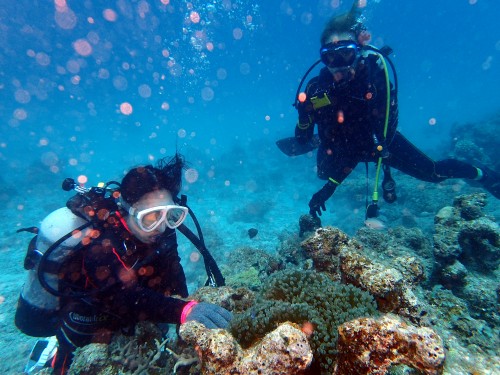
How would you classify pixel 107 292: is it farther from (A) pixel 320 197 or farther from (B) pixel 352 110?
(B) pixel 352 110

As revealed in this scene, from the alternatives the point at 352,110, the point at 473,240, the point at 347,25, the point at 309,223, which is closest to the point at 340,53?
the point at 347,25

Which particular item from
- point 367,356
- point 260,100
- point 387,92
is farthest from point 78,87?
point 260,100

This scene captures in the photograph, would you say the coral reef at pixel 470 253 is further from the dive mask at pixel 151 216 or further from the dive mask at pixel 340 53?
the dive mask at pixel 151 216

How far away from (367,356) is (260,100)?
4409 inches

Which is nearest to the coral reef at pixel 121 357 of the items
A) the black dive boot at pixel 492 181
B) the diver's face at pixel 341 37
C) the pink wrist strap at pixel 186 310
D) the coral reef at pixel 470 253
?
the pink wrist strap at pixel 186 310

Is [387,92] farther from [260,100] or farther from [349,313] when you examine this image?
[260,100]

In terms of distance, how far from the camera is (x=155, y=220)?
319 centimetres

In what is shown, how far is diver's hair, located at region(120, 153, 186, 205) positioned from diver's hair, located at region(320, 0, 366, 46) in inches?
202

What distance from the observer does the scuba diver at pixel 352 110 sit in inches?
241

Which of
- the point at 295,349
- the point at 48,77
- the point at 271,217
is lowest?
the point at 295,349

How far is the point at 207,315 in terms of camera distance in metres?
2.46

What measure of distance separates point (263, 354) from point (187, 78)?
84046 millimetres

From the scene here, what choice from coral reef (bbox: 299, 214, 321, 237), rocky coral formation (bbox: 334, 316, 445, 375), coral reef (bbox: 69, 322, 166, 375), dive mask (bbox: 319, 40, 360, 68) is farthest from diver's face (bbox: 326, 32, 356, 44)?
coral reef (bbox: 69, 322, 166, 375)

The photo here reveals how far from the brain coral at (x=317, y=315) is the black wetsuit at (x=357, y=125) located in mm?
4578
